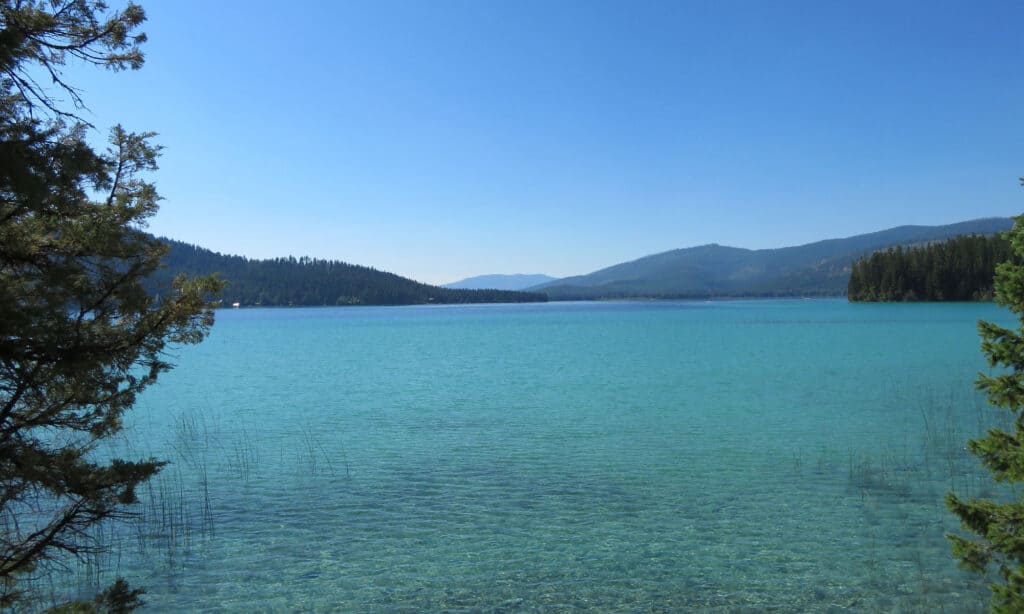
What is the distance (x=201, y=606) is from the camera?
10.2m

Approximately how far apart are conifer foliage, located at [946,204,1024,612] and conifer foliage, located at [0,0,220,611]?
8.46 meters

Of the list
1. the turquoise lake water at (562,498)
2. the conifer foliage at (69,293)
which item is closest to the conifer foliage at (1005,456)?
the turquoise lake water at (562,498)

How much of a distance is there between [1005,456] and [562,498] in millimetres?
9515

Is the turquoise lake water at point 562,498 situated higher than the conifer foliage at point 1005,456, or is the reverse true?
the conifer foliage at point 1005,456

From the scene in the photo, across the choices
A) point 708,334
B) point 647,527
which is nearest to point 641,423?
point 647,527

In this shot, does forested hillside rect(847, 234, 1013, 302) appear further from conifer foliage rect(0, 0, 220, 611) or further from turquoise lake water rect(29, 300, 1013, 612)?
conifer foliage rect(0, 0, 220, 611)

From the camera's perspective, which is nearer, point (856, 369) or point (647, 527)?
point (647, 527)

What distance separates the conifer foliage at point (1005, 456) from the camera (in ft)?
22.3

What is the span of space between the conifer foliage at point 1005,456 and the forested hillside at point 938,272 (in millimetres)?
145004

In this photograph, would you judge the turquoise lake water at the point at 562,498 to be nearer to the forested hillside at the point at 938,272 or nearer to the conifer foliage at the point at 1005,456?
the conifer foliage at the point at 1005,456

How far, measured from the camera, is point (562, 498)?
1508 centimetres

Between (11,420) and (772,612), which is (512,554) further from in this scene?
(11,420)

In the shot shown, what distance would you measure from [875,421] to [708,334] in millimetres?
52328

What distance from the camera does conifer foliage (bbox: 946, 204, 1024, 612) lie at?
6789 mm
